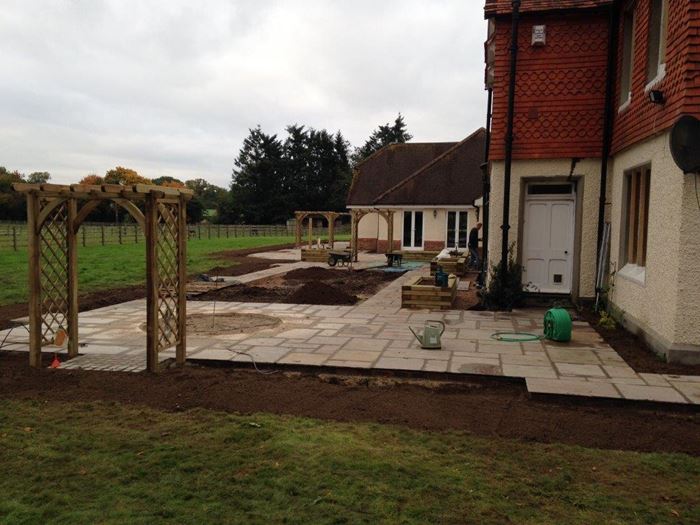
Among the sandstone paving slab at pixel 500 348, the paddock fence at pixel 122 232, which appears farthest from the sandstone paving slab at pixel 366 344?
the paddock fence at pixel 122 232

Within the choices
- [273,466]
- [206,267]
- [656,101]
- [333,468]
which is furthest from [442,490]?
[206,267]

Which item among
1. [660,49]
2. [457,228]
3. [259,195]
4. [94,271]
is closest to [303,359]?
[660,49]

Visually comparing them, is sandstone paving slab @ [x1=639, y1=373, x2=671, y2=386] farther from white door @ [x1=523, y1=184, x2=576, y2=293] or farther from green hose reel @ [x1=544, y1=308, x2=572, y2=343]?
white door @ [x1=523, y1=184, x2=576, y2=293]

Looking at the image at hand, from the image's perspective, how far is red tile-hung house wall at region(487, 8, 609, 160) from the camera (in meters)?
9.83

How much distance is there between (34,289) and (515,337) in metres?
6.17

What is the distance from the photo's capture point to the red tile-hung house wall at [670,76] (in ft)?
20.4

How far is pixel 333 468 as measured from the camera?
3.76 meters

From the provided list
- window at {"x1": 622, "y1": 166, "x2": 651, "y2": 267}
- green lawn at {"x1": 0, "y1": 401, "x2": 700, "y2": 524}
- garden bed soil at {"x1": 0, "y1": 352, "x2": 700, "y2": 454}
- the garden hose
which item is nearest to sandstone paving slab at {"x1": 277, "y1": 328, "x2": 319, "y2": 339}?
garden bed soil at {"x1": 0, "y1": 352, "x2": 700, "y2": 454}

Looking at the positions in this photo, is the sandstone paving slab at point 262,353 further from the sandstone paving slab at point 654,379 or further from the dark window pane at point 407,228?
the dark window pane at point 407,228

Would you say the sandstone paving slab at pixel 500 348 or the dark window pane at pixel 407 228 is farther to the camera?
the dark window pane at pixel 407 228

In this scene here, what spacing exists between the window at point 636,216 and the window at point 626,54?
1449mm

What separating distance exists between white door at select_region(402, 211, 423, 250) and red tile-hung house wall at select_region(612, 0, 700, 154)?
19020mm

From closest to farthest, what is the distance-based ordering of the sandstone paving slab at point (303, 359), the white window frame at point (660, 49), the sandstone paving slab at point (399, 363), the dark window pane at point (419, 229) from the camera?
1. the sandstone paving slab at point (399, 363)
2. the sandstone paving slab at point (303, 359)
3. the white window frame at point (660, 49)
4. the dark window pane at point (419, 229)

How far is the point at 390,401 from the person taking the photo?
5.25 meters
